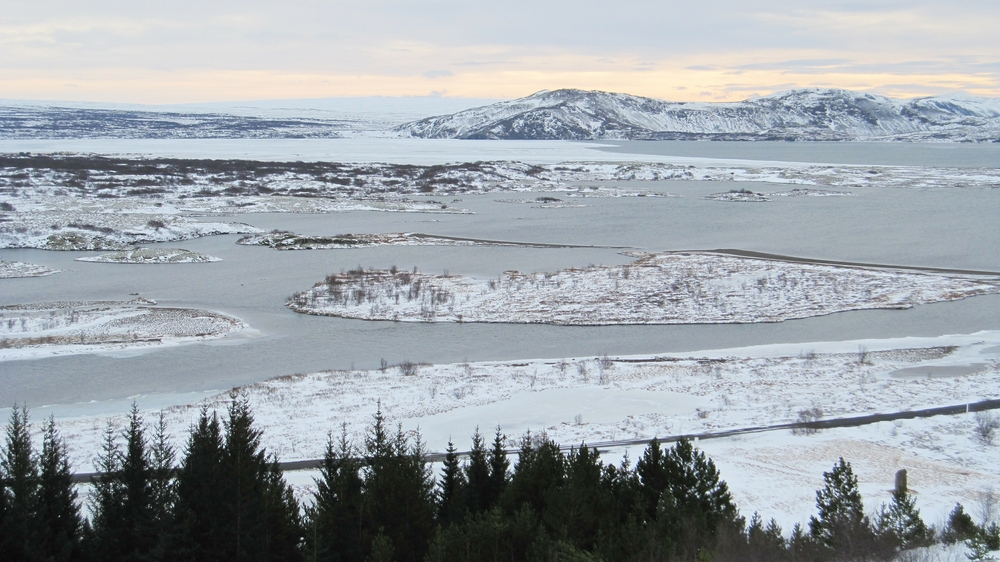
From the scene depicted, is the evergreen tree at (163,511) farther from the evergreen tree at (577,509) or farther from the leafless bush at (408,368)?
the leafless bush at (408,368)

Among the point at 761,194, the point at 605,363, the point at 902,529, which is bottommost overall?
the point at 605,363

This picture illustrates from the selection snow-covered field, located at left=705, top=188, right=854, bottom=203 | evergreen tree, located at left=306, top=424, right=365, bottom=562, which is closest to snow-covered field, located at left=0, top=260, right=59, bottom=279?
evergreen tree, located at left=306, top=424, right=365, bottom=562

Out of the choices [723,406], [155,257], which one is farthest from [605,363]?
[155,257]

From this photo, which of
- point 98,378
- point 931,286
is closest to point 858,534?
point 98,378

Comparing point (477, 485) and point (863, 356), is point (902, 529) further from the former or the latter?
point (863, 356)

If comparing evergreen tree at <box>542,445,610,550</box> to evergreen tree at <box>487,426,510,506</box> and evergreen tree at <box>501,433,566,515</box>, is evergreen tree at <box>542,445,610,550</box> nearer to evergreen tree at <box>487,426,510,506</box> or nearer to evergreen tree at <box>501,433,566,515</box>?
evergreen tree at <box>501,433,566,515</box>
